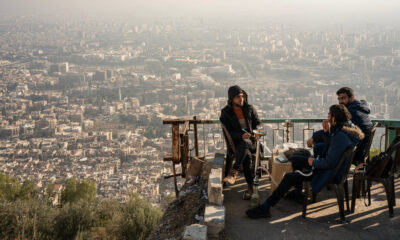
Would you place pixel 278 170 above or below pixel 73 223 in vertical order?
above

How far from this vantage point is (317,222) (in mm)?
4199

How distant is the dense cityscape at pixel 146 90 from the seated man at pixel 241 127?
77.8 feet

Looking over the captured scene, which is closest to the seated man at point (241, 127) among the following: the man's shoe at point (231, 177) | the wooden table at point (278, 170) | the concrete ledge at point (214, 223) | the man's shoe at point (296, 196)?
the man's shoe at point (231, 177)

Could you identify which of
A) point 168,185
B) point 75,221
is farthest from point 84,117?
point 75,221

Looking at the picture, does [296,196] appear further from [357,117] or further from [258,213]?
[357,117]

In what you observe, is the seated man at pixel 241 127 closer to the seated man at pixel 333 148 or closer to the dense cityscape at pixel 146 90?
the seated man at pixel 333 148

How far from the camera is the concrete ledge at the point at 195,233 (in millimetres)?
3699

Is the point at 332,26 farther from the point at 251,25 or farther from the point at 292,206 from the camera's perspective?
the point at 292,206

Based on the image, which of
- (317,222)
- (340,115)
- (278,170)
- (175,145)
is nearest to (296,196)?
(278,170)

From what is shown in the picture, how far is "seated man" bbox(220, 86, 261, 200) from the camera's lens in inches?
194

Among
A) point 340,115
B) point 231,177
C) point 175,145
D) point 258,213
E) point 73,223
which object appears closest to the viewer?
point 340,115

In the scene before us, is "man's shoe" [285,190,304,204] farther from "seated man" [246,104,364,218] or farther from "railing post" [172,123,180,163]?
"railing post" [172,123,180,163]

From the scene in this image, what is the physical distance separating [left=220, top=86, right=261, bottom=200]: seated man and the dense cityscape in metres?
23.7

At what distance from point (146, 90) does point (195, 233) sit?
7876 cm
